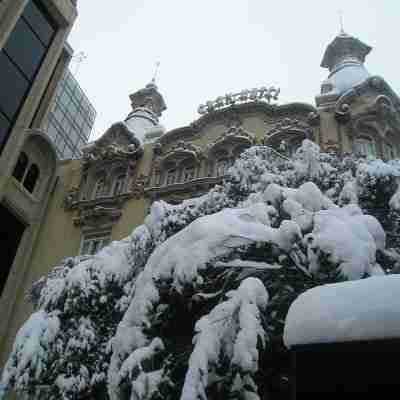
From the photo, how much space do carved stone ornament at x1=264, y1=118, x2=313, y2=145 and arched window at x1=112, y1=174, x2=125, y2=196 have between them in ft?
18.4

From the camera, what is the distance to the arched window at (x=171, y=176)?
62.1ft

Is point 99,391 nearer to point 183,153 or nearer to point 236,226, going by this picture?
point 236,226

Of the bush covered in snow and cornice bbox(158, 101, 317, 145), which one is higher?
cornice bbox(158, 101, 317, 145)

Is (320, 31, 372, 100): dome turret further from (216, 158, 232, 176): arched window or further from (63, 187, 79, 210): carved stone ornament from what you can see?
(63, 187, 79, 210): carved stone ornament

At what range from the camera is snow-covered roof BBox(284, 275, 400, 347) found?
315 centimetres

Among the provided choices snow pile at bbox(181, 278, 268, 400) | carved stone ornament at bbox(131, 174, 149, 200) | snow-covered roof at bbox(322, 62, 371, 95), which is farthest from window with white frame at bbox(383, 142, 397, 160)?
snow pile at bbox(181, 278, 268, 400)

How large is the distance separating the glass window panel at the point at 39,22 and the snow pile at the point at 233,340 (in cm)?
1354

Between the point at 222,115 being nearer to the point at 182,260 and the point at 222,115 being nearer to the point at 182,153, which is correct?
the point at 182,153

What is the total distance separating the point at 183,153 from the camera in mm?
19109

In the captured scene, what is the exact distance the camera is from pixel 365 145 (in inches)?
701

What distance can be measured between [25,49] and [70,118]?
2164cm

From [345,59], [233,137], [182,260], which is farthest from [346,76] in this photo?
[182,260]

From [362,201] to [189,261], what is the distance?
4979mm

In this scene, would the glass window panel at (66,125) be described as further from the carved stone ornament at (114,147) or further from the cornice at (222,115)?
the cornice at (222,115)
